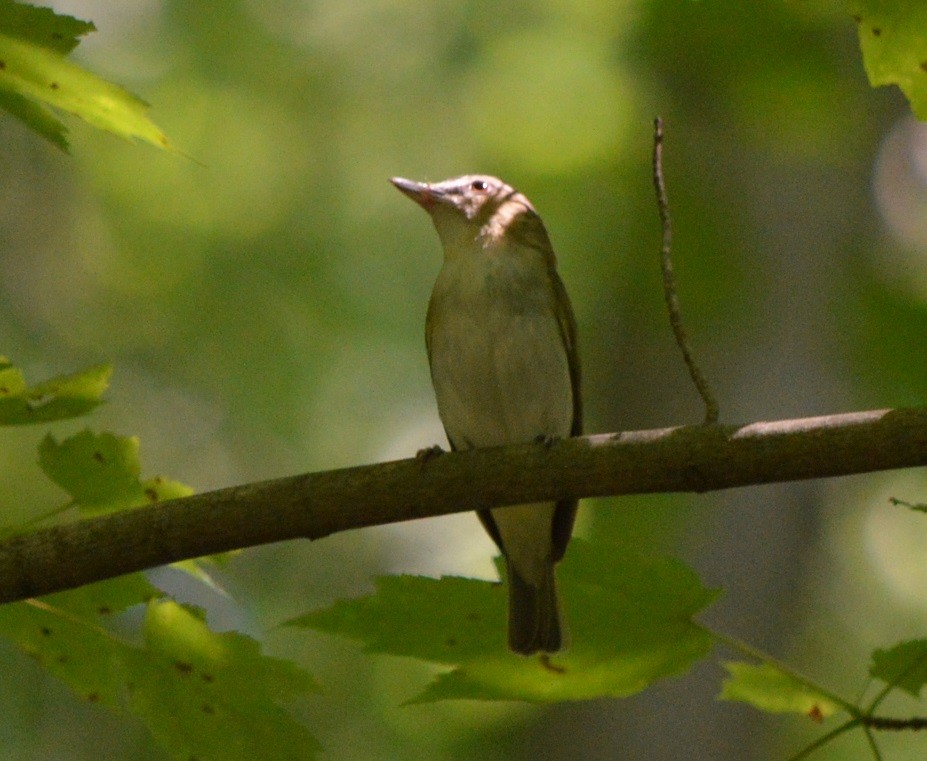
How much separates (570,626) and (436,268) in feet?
30.7

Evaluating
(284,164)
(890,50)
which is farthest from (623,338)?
(890,50)

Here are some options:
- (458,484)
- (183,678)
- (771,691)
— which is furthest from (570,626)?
(183,678)

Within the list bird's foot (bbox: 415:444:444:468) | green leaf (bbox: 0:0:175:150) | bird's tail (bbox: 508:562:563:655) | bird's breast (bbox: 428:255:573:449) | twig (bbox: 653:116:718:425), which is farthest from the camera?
bird's breast (bbox: 428:255:573:449)

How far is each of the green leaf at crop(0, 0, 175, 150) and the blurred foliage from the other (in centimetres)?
506

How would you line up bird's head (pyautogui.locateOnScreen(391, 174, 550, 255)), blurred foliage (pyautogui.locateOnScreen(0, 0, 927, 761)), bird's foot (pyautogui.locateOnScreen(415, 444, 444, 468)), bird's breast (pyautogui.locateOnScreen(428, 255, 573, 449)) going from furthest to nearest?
blurred foliage (pyautogui.locateOnScreen(0, 0, 927, 761)), bird's head (pyautogui.locateOnScreen(391, 174, 550, 255)), bird's breast (pyautogui.locateOnScreen(428, 255, 573, 449)), bird's foot (pyautogui.locateOnScreen(415, 444, 444, 468))

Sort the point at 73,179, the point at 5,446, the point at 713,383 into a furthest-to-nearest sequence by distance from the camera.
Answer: the point at 73,179, the point at 5,446, the point at 713,383

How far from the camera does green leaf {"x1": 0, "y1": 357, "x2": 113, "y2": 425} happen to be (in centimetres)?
242

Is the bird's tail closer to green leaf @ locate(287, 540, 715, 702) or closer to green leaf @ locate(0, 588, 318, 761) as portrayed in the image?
green leaf @ locate(287, 540, 715, 702)

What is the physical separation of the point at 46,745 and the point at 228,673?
25.1 ft

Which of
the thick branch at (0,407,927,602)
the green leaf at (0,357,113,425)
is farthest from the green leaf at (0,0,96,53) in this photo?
the thick branch at (0,407,927,602)

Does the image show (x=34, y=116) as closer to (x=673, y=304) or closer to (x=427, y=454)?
(x=673, y=304)

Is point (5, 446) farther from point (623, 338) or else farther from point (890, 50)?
point (890, 50)

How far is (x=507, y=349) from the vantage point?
5.12 m

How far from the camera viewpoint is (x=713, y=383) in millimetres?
8086
